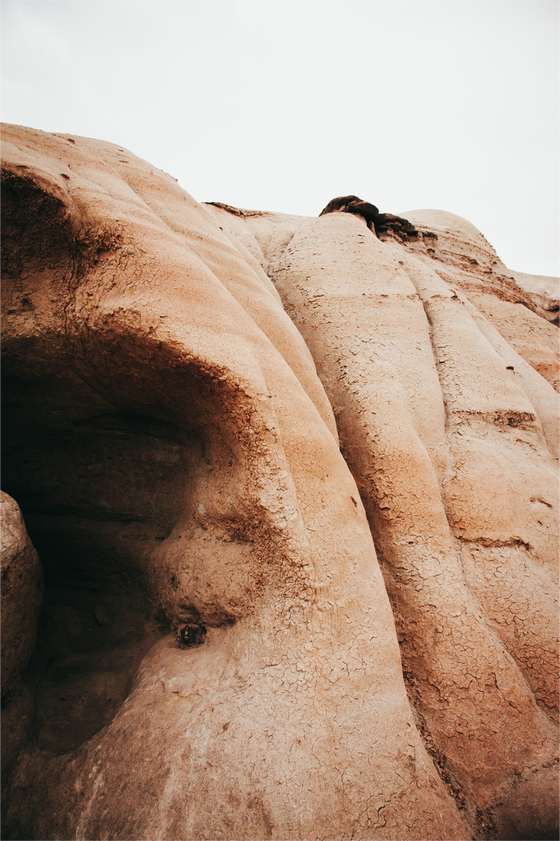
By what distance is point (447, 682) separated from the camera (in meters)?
1.31

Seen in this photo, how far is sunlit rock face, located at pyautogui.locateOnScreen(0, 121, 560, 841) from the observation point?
1.01 metres

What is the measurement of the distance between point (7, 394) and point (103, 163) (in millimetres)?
1182

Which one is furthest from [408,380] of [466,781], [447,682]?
[466,781]

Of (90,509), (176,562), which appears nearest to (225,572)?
(176,562)

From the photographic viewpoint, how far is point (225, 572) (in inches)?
50.2

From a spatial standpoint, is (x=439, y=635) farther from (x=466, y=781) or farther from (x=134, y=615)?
(x=134, y=615)

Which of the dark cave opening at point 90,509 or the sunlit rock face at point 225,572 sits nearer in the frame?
the sunlit rock face at point 225,572

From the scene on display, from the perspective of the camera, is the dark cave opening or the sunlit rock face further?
the dark cave opening

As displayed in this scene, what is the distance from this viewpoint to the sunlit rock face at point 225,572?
1.01 meters

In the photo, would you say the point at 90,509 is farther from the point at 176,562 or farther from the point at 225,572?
the point at 225,572

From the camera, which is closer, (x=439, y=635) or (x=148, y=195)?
(x=439, y=635)

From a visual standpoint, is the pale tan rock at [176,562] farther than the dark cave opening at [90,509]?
No

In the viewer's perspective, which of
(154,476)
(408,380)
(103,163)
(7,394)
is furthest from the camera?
(408,380)

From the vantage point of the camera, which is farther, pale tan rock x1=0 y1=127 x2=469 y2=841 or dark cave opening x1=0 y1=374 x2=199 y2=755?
dark cave opening x1=0 y1=374 x2=199 y2=755
